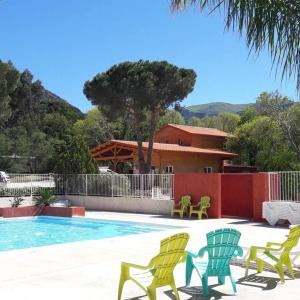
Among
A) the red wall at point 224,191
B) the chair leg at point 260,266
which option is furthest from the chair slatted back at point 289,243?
the red wall at point 224,191

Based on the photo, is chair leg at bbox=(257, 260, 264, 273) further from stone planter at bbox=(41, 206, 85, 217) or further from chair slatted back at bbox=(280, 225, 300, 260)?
stone planter at bbox=(41, 206, 85, 217)

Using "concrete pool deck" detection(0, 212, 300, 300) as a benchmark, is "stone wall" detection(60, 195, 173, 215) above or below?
above

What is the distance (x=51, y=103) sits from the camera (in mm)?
79188

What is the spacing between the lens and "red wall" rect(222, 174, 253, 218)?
18953mm

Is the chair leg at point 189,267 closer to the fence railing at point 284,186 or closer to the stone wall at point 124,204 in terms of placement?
the fence railing at point 284,186

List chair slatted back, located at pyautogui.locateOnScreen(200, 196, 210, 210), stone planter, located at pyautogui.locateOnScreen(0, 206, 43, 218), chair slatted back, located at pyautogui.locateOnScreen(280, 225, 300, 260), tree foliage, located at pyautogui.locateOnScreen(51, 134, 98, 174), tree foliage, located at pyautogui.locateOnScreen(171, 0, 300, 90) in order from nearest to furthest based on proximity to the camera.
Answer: tree foliage, located at pyautogui.locateOnScreen(171, 0, 300, 90) < chair slatted back, located at pyautogui.locateOnScreen(280, 225, 300, 260) < chair slatted back, located at pyautogui.locateOnScreen(200, 196, 210, 210) < stone planter, located at pyautogui.locateOnScreen(0, 206, 43, 218) < tree foliage, located at pyautogui.locateOnScreen(51, 134, 98, 174)

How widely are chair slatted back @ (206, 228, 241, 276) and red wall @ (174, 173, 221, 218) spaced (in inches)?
498

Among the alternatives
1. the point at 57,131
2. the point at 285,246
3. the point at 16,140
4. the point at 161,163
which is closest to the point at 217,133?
the point at 161,163

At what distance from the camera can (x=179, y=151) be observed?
39.4 m

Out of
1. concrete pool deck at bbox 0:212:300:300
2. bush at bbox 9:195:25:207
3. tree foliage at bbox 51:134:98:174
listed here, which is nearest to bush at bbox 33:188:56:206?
bush at bbox 9:195:25:207

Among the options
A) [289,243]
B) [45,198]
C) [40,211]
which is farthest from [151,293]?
[45,198]

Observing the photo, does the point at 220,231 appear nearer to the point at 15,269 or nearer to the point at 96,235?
the point at 15,269

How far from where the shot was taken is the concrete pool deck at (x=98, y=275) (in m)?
6.54

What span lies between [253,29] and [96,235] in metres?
14.8
